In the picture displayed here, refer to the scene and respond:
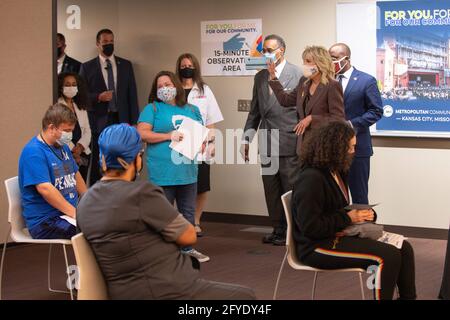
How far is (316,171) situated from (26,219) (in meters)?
2.02

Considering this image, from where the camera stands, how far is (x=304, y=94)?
6629 mm

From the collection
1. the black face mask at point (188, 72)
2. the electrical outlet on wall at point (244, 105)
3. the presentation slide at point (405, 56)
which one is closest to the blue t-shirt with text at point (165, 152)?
the black face mask at point (188, 72)

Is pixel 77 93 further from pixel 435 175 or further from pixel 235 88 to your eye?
pixel 435 175

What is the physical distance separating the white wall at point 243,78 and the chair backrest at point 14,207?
3.70 metres

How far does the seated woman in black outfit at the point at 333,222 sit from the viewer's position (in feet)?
14.1

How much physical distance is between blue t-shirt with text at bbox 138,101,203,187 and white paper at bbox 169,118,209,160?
0.04 m

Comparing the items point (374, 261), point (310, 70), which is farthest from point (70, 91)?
point (374, 261)

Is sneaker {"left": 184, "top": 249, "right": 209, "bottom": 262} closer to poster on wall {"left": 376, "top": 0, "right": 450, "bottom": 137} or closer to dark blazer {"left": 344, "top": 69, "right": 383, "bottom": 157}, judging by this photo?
dark blazer {"left": 344, "top": 69, "right": 383, "bottom": 157}

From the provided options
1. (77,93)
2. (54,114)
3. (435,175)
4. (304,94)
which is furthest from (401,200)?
(54,114)

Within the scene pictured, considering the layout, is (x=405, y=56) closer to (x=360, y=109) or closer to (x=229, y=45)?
(x=360, y=109)

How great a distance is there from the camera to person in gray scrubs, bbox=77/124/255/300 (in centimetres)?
341

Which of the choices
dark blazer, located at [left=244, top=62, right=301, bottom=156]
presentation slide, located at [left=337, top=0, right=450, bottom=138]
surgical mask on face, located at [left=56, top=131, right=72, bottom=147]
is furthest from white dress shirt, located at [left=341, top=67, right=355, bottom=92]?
surgical mask on face, located at [left=56, top=131, right=72, bottom=147]

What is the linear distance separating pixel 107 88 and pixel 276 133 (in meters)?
2.52

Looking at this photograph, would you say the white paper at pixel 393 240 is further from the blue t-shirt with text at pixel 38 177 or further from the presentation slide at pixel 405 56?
the presentation slide at pixel 405 56
